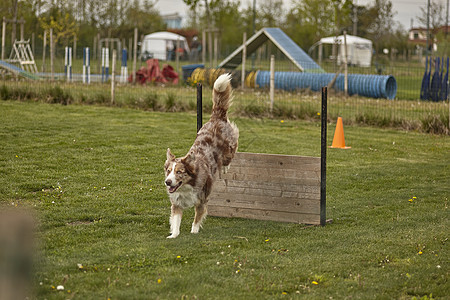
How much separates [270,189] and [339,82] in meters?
19.1

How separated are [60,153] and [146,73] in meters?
17.7

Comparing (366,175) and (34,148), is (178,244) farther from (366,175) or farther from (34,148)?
(34,148)

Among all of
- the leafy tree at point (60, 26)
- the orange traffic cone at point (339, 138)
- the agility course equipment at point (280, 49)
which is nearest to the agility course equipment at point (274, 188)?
the orange traffic cone at point (339, 138)

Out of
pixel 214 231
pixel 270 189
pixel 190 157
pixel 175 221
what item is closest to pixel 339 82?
pixel 270 189

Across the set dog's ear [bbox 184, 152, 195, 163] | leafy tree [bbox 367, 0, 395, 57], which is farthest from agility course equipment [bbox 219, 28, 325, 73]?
leafy tree [bbox 367, 0, 395, 57]

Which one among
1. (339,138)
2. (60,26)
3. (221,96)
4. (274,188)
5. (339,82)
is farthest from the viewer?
(60,26)

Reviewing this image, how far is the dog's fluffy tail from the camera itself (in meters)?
7.71

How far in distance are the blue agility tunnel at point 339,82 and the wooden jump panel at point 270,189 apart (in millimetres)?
16826

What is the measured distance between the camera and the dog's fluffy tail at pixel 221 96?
771cm

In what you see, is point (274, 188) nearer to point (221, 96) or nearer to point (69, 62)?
point (221, 96)

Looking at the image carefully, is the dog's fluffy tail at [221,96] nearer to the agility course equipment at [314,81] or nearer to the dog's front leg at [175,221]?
the dog's front leg at [175,221]

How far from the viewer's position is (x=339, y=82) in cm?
2634

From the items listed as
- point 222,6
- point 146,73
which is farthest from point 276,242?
point 222,6

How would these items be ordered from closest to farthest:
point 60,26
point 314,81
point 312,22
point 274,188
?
1. point 274,188
2. point 314,81
3. point 60,26
4. point 312,22
